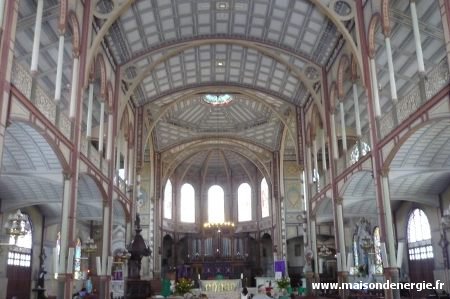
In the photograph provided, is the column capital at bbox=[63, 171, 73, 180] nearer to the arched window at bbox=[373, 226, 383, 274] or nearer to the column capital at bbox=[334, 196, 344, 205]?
the column capital at bbox=[334, 196, 344, 205]

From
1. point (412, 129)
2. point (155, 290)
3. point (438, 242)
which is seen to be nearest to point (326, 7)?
point (412, 129)

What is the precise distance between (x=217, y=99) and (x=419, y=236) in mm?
20760

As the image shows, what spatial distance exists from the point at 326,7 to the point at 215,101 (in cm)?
1975

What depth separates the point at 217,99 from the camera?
42031 mm

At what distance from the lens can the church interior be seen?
1856 centimetres

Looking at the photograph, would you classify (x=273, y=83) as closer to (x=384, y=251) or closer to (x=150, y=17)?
(x=150, y=17)

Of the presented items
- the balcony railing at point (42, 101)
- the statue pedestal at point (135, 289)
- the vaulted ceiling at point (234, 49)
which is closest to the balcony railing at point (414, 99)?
the vaulted ceiling at point (234, 49)

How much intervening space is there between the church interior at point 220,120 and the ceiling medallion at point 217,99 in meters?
0.10

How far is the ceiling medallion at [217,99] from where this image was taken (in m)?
41.6

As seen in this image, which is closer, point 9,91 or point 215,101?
point 9,91

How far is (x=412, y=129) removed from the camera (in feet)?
56.3

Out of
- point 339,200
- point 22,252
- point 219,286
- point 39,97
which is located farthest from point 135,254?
point 219,286

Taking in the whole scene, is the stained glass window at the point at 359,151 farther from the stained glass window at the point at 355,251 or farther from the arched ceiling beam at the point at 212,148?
the arched ceiling beam at the point at 212,148

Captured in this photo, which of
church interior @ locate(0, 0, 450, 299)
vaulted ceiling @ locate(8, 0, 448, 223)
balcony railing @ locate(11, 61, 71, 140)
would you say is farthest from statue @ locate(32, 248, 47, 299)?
balcony railing @ locate(11, 61, 71, 140)
